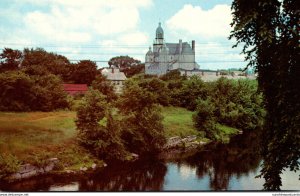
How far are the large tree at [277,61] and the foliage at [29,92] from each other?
4.49 metres

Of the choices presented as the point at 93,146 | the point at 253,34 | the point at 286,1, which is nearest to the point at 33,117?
the point at 93,146

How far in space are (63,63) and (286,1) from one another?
4.90 m

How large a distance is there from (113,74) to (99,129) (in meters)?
1.73

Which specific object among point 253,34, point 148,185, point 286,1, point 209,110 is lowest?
point 148,185

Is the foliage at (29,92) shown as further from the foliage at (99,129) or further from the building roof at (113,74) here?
the building roof at (113,74)

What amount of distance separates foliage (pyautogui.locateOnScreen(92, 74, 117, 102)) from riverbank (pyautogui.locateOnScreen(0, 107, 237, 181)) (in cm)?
99

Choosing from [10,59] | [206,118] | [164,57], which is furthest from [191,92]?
[10,59]

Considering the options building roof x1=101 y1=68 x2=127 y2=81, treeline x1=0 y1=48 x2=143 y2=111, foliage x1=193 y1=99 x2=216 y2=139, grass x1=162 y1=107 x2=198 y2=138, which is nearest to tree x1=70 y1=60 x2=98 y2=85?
treeline x1=0 y1=48 x2=143 y2=111

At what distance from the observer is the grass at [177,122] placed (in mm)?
9891

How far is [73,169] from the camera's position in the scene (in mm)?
8695

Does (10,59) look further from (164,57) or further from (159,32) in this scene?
(164,57)

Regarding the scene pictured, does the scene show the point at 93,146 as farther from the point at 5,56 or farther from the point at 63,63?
the point at 5,56

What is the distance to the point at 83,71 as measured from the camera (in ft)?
25.7

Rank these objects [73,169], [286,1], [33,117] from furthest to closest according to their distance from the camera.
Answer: [73,169] → [33,117] → [286,1]
